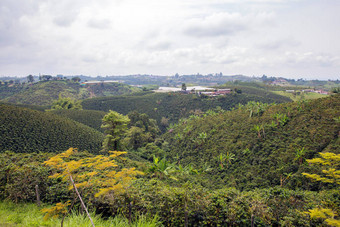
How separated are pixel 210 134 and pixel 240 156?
6828 mm

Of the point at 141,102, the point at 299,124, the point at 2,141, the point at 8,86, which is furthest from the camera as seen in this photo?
the point at 8,86

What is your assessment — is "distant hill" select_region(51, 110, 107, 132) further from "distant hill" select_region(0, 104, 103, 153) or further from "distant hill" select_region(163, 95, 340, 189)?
"distant hill" select_region(163, 95, 340, 189)

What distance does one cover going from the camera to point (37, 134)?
21016 millimetres

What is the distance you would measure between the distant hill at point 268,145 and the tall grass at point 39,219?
956 centimetres

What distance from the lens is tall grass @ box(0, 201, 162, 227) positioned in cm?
488

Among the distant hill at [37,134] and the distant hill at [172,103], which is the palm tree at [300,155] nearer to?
the distant hill at [37,134]

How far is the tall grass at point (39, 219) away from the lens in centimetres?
488

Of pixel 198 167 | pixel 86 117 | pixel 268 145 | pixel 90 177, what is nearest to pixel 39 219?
pixel 90 177

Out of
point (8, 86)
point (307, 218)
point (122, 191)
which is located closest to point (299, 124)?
point (307, 218)

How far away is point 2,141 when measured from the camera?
17.9 m

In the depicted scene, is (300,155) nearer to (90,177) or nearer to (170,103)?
(90,177)

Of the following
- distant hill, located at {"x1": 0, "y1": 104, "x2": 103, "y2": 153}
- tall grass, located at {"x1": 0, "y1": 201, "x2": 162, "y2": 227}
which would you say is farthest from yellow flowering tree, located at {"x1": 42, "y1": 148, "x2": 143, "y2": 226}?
distant hill, located at {"x1": 0, "y1": 104, "x2": 103, "y2": 153}

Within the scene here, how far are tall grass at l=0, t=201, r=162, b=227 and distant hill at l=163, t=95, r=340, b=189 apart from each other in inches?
377

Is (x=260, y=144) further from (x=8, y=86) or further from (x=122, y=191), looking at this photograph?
(x=8, y=86)
